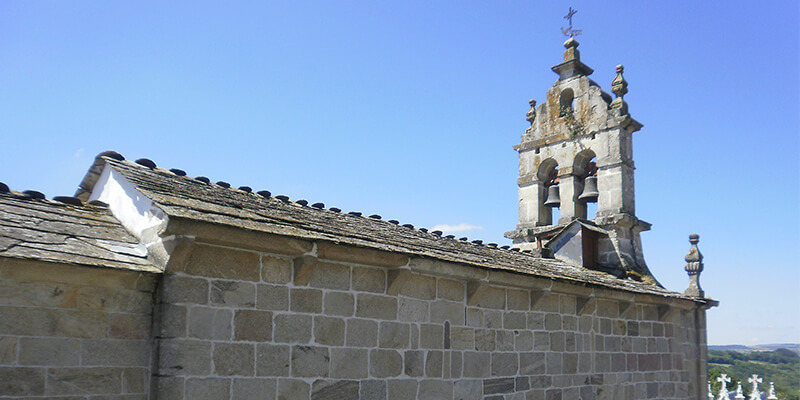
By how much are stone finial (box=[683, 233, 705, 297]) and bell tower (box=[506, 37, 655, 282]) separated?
85cm

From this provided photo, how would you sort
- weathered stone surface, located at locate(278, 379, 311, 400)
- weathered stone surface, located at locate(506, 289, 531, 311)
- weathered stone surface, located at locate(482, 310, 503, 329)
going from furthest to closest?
weathered stone surface, located at locate(506, 289, 531, 311) → weathered stone surface, located at locate(482, 310, 503, 329) → weathered stone surface, located at locate(278, 379, 311, 400)

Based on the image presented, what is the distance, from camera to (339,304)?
521 centimetres

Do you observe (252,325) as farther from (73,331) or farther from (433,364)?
(433,364)

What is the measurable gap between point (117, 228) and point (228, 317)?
128 centimetres

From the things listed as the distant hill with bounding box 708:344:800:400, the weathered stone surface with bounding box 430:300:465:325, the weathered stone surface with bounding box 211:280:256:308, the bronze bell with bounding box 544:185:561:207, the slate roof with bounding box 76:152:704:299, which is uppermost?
the bronze bell with bounding box 544:185:561:207

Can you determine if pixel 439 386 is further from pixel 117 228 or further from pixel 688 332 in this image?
pixel 688 332

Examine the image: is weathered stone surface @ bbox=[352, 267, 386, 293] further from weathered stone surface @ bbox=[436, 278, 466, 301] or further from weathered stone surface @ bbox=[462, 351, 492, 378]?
weathered stone surface @ bbox=[462, 351, 492, 378]

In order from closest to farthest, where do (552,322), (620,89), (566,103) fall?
(552,322) < (620,89) < (566,103)

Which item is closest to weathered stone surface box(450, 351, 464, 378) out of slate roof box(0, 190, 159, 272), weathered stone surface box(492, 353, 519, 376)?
weathered stone surface box(492, 353, 519, 376)

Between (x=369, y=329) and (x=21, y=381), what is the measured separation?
2.52m

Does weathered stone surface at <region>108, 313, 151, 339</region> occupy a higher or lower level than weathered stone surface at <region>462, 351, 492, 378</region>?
higher

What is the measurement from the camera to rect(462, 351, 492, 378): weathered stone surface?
20.7 feet

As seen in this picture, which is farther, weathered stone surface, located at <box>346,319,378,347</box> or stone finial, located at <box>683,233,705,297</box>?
stone finial, located at <box>683,233,705,297</box>

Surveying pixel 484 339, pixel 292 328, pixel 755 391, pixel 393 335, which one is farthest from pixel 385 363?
pixel 755 391
